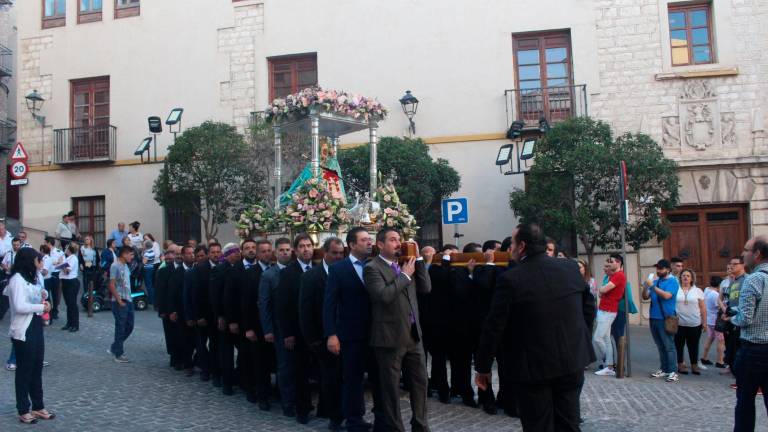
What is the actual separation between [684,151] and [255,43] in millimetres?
11543

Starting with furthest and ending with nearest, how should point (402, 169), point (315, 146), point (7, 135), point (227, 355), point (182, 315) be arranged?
point (7, 135) < point (402, 169) < point (315, 146) < point (182, 315) < point (227, 355)

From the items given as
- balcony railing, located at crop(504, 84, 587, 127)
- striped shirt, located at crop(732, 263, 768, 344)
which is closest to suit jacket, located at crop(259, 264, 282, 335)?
striped shirt, located at crop(732, 263, 768, 344)

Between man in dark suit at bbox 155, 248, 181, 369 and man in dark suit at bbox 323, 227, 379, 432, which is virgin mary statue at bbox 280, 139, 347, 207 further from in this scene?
man in dark suit at bbox 323, 227, 379, 432

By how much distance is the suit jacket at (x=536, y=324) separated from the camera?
4531mm

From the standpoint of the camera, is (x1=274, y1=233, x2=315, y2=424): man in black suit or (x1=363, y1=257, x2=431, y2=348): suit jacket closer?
(x1=363, y1=257, x2=431, y2=348): suit jacket

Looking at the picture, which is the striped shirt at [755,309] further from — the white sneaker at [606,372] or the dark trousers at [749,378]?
the white sneaker at [606,372]

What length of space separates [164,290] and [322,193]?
284cm

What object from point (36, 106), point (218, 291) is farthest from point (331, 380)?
point (36, 106)

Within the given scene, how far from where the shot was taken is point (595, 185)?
15484 millimetres

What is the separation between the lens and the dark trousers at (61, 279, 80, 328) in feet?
44.3

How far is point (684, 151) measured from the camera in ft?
57.3

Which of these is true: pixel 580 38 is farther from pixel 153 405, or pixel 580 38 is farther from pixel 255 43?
pixel 153 405

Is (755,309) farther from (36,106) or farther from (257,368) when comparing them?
(36,106)

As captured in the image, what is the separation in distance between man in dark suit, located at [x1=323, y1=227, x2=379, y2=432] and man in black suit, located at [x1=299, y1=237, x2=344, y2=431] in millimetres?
456
